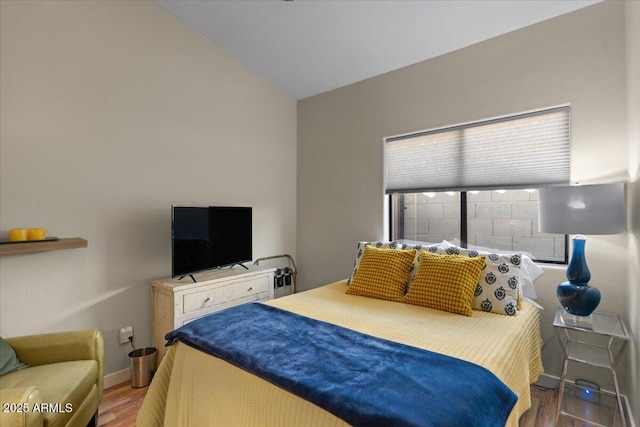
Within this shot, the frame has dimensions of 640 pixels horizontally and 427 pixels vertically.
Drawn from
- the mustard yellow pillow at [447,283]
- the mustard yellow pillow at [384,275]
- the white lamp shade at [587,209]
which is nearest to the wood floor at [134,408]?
the mustard yellow pillow at [447,283]

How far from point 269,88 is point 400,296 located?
2783 millimetres

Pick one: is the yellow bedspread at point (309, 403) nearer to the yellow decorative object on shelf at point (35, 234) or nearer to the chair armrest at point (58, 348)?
the chair armrest at point (58, 348)

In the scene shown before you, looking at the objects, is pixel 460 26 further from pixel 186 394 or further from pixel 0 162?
pixel 0 162

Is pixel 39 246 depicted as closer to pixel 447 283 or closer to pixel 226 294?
pixel 226 294

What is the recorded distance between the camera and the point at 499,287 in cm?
209

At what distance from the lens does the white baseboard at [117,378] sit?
2434 millimetres

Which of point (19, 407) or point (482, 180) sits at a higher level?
point (482, 180)

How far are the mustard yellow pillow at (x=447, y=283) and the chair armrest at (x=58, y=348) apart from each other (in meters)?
2.00

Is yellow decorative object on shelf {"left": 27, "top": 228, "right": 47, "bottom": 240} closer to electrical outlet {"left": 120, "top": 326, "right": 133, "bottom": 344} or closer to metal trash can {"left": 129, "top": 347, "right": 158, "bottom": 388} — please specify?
electrical outlet {"left": 120, "top": 326, "right": 133, "bottom": 344}

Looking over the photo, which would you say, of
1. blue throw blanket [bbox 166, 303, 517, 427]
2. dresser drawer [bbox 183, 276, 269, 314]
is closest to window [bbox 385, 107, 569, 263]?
dresser drawer [bbox 183, 276, 269, 314]

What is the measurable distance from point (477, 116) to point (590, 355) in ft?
6.35

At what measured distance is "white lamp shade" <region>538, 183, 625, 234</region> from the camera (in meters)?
1.82

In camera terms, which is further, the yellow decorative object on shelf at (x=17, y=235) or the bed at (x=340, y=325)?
the yellow decorative object on shelf at (x=17, y=235)

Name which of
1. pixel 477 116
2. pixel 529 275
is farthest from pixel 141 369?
pixel 477 116
